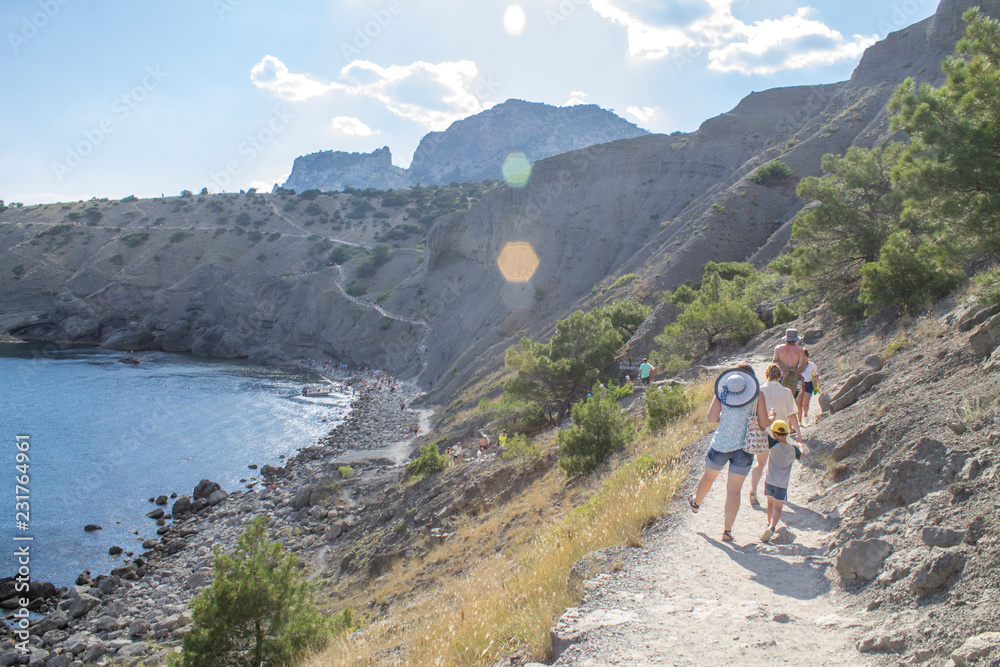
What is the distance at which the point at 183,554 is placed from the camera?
2252 cm

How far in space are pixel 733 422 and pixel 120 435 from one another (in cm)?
4292

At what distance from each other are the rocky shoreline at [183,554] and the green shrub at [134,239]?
216ft

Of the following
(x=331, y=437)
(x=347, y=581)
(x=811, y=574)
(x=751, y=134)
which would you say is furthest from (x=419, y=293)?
(x=811, y=574)

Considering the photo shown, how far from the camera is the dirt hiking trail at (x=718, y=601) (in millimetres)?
3889

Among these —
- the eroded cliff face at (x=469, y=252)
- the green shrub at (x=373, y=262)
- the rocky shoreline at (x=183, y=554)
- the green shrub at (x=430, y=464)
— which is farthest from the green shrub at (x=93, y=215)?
the green shrub at (x=430, y=464)

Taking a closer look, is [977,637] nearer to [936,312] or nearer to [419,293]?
[936,312]

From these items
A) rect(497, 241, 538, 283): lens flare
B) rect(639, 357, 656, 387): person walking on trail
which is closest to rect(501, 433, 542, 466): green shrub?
rect(639, 357, 656, 387): person walking on trail

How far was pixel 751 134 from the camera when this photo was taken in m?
48.3

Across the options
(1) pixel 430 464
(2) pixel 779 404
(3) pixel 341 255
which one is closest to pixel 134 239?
(3) pixel 341 255

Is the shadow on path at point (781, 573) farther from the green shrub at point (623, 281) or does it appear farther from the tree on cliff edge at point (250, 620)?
the green shrub at point (623, 281)

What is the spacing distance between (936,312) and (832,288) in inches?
213

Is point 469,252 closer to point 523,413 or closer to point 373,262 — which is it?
point 373,262

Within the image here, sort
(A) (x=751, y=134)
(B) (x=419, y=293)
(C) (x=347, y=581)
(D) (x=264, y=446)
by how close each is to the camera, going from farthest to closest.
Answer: (B) (x=419, y=293), (A) (x=751, y=134), (D) (x=264, y=446), (C) (x=347, y=581)

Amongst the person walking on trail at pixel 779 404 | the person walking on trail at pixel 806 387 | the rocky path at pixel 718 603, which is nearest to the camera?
the rocky path at pixel 718 603
